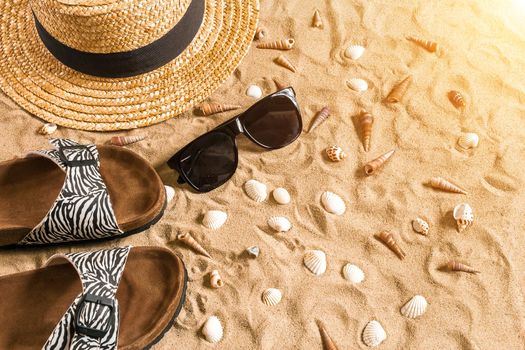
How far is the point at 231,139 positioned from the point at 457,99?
944mm

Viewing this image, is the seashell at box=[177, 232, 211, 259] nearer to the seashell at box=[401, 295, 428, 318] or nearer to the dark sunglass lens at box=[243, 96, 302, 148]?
the dark sunglass lens at box=[243, 96, 302, 148]

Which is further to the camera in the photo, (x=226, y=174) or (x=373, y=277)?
(x=226, y=174)

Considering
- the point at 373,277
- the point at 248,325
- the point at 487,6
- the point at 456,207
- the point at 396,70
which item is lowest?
the point at 248,325

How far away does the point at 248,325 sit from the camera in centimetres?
174

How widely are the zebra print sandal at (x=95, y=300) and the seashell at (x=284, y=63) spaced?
0.98 m

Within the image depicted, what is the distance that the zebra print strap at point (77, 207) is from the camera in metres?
1.73

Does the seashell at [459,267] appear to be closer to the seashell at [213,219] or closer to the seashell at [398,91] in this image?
the seashell at [398,91]

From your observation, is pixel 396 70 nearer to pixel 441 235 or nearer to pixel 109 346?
pixel 441 235

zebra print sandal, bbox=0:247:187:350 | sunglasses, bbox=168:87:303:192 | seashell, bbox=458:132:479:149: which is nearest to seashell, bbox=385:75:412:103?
seashell, bbox=458:132:479:149

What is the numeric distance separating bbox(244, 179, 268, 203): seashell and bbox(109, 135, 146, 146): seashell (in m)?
0.48

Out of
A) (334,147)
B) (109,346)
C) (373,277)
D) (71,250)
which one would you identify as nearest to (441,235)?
(373,277)

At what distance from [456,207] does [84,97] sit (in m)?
1.48

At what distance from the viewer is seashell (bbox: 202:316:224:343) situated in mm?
1705

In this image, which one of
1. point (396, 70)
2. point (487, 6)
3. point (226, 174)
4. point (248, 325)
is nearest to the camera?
point (248, 325)
